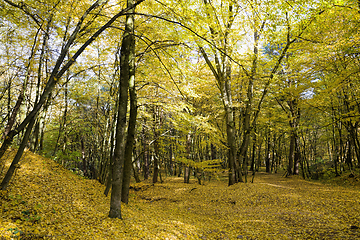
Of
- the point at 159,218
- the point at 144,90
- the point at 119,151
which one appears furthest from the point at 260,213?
the point at 144,90

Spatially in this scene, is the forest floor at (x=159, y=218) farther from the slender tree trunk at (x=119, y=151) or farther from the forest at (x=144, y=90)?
the slender tree trunk at (x=119, y=151)

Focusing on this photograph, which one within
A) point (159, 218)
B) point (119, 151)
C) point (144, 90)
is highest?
point (144, 90)

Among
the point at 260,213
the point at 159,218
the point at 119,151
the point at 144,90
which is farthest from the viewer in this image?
the point at 144,90

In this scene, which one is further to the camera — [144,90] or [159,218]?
[144,90]

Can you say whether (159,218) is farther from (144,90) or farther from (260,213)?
(144,90)

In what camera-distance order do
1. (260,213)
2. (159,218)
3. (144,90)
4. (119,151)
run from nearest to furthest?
1. (119,151)
2. (159,218)
3. (260,213)
4. (144,90)

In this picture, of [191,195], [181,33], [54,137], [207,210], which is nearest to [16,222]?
[207,210]

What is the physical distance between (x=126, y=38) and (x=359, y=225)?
769 cm

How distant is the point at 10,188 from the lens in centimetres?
499

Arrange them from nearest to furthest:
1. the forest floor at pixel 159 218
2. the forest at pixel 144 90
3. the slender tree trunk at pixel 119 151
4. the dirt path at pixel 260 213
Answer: the forest floor at pixel 159 218 < the forest at pixel 144 90 < the dirt path at pixel 260 213 < the slender tree trunk at pixel 119 151

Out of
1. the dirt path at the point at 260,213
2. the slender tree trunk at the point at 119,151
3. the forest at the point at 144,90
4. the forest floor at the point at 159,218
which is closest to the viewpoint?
the forest floor at the point at 159,218

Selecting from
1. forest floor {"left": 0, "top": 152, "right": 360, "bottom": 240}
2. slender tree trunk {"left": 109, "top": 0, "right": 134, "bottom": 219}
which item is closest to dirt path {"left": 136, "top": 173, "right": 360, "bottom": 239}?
forest floor {"left": 0, "top": 152, "right": 360, "bottom": 240}

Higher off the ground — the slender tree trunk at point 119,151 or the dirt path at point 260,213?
the slender tree trunk at point 119,151

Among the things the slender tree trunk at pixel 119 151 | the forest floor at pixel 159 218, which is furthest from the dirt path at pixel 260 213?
the slender tree trunk at pixel 119 151
